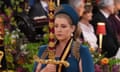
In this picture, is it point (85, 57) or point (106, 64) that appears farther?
point (106, 64)

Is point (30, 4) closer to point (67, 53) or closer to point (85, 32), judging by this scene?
point (85, 32)

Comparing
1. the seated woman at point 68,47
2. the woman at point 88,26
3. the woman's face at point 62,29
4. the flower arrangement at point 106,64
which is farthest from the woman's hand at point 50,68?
the woman at point 88,26

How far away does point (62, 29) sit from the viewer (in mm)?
3400

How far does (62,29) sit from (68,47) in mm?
137

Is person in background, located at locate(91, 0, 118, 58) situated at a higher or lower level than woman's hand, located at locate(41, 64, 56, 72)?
lower

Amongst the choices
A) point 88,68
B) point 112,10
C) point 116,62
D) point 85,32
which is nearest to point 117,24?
point 112,10

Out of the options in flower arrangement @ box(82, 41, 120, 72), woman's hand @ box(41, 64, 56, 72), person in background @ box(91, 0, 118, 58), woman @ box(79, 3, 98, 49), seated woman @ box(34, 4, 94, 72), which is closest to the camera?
woman's hand @ box(41, 64, 56, 72)

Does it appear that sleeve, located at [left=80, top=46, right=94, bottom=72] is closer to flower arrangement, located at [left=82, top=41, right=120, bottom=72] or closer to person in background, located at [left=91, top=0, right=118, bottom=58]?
flower arrangement, located at [left=82, top=41, right=120, bottom=72]

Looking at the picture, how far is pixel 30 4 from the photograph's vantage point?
6.56 meters

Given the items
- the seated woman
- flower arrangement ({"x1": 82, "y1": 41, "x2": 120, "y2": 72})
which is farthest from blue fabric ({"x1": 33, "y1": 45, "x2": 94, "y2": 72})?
flower arrangement ({"x1": 82, "y1": 41, "x2": 120, "y2": 72})

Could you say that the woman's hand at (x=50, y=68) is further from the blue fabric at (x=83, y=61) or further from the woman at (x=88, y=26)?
the woman at (x=88, y=26)

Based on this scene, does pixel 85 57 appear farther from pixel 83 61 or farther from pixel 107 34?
pixel 107 34

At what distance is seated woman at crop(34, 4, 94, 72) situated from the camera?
11.2 ft

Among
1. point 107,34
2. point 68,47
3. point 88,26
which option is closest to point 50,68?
point 68,47
